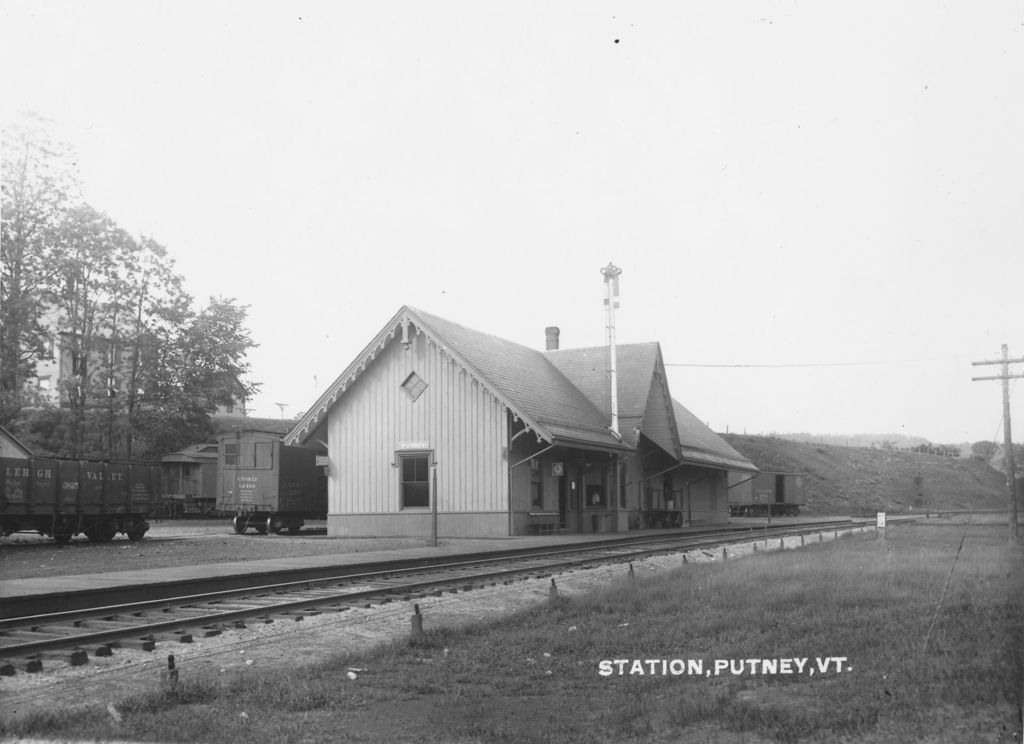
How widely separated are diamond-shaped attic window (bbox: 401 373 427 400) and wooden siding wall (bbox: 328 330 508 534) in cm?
13

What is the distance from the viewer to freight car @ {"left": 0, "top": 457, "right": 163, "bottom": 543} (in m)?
24.0

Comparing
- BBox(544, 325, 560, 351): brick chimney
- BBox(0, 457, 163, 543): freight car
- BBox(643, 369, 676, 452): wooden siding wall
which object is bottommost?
BBox(0, 457, 163, 543): freight car

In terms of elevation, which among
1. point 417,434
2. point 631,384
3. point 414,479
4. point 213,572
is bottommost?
point 213,572

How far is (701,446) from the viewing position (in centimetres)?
4203

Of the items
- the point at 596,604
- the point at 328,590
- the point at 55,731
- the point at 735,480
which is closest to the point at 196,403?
the point at 735,480

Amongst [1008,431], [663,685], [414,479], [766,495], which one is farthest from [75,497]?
[766,495]

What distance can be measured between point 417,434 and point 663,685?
22.9 meters

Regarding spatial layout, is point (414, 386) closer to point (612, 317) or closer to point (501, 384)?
point (501, 384)

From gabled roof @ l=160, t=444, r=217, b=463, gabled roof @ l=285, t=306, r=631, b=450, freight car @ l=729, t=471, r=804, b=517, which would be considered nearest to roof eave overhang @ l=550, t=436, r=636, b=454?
gabled roof @ l=285, t=306, r=631, b=450

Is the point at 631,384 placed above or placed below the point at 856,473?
above

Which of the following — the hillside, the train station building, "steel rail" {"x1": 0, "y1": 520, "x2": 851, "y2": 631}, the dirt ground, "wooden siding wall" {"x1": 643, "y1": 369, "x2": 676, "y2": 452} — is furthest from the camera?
the hillside

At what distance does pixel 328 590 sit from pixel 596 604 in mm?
4478

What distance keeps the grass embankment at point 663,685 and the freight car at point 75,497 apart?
61.5 feet

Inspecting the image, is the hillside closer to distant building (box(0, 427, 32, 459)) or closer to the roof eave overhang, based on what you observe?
the roof eave overhang
